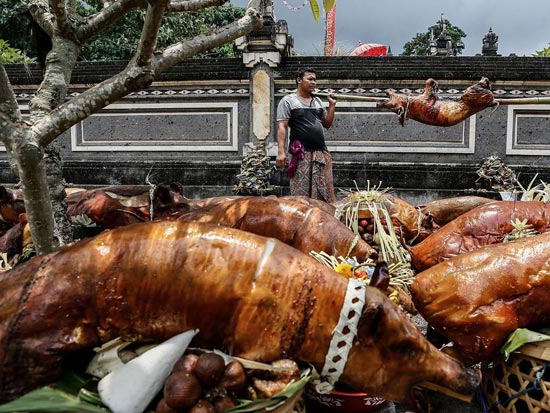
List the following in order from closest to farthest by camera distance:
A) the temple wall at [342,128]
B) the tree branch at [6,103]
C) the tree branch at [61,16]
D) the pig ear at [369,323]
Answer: the pig ear at [369,323]
the tree branch at [6,103]
the tree branch at [61,16]
the temple wall at [342,128]

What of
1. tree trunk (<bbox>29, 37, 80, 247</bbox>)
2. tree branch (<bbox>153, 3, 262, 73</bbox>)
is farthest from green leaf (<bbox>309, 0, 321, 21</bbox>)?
tree trunk (<bbox>29, 37, 80, 247</bbox>)

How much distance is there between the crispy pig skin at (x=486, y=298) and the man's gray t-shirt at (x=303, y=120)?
133 inches

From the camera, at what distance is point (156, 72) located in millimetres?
2740

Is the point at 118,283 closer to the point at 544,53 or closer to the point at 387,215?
the point at 387,215

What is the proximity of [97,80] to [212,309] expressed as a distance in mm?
8691

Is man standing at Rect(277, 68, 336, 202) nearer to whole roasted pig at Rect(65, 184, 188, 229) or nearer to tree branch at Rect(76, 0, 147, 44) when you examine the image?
whole roasted pig at Rect(65, 184, 188, 229)

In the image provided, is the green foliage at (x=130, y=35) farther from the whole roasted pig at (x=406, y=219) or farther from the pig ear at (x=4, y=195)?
the whole roasted pig at (x=406, y=219)

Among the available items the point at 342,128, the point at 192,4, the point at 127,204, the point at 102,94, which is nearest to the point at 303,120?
the point at 127,204

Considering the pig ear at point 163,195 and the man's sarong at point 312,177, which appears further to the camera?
the man's sarong at point 312,177

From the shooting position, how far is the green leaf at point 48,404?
5.28ft

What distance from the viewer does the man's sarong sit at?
567cm

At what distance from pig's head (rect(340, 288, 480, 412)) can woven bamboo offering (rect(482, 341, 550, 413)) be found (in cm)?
41

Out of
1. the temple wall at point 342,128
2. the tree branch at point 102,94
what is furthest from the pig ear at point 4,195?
the temple wall at point 342,128

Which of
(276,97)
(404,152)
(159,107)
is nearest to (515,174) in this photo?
(404,152)
